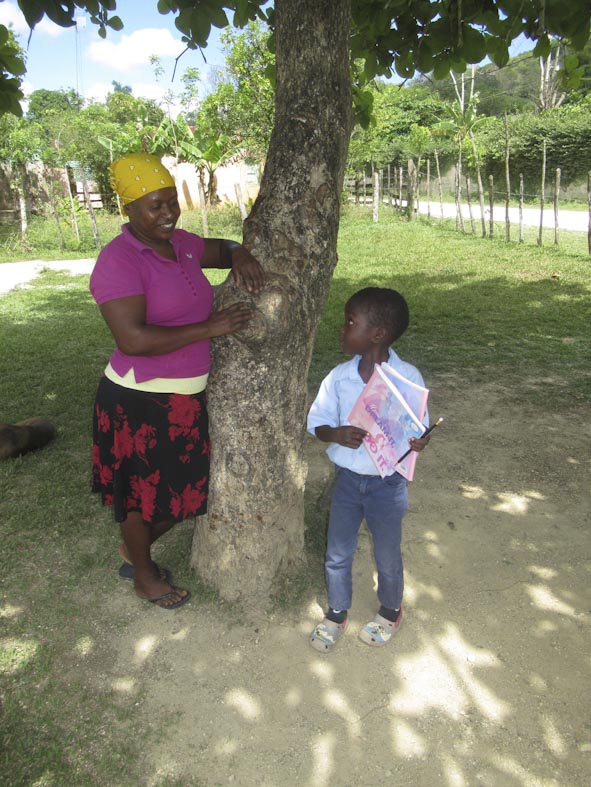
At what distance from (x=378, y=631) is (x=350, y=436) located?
100 centimetres

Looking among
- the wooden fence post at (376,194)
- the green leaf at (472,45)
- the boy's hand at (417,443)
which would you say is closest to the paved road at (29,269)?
the wooden fence post at (376,194)

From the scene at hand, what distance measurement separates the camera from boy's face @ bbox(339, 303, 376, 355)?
2246 mm

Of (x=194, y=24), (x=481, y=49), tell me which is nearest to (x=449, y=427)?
(x=481, y=49)

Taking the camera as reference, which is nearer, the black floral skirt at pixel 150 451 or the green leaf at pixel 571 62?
the black floral skirt at pixel 150 451

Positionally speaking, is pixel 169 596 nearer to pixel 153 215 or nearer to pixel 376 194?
pixel 153 215

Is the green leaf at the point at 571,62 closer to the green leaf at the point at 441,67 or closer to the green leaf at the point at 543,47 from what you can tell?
the green leaf at the point at 543,47

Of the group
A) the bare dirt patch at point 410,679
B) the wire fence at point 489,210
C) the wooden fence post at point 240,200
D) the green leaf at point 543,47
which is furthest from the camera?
the wooden fence post at point 240,200

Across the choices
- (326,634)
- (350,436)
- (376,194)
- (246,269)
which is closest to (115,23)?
(246,269)

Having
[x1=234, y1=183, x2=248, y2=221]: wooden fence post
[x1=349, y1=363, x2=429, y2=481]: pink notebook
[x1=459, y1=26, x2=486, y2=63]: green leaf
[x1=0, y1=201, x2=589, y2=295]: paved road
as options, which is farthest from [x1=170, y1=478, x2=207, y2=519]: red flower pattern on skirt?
[x1=234, y1=183, x2=248, y2=221]: wooden fence post

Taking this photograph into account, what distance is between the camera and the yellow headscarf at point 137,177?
88.0 inches

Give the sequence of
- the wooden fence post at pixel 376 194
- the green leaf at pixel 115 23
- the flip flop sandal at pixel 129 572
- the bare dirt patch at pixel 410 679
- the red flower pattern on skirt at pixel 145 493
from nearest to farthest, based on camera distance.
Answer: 1. the bare dirt patch at pixel 410 679
2. the red flower pattern on skirt at pixel 145 493
3. the flip flop sandal at pixel 129 572
4. the green leaf at pixel 115 23
5. the wooden fence post at pixel 376 194

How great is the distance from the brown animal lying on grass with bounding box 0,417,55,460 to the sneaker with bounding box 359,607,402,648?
2906 mm

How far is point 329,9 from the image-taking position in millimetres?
2426

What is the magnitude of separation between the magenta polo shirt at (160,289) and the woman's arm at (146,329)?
4cm
